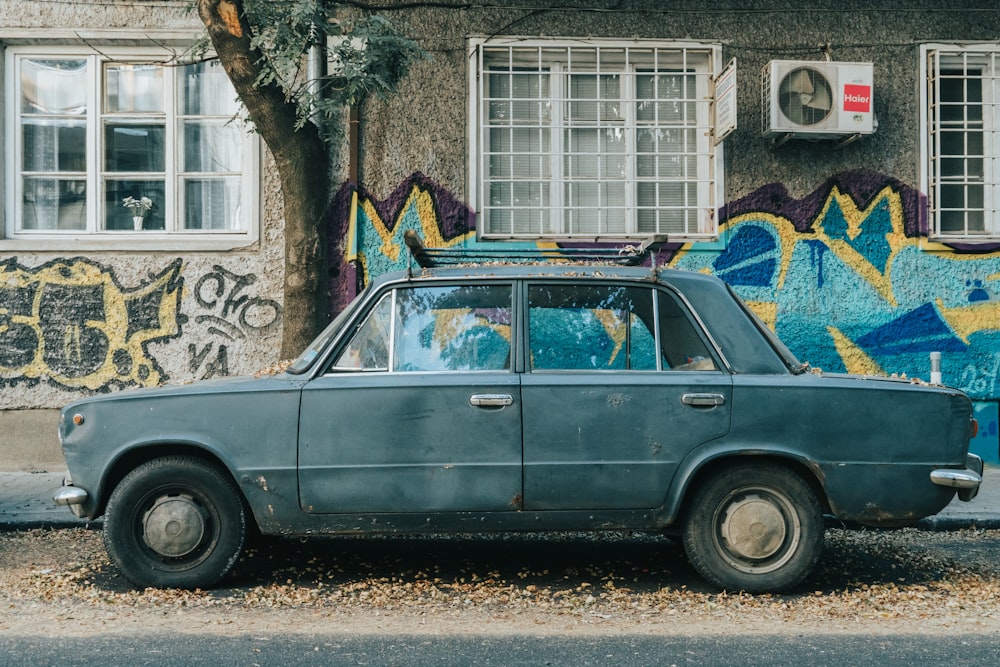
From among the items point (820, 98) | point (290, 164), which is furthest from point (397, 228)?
point (820, 98)

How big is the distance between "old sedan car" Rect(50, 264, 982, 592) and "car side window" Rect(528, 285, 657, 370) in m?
0.02

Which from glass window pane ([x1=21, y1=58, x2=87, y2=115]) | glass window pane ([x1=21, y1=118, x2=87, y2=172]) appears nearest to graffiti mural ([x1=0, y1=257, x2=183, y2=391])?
glass window pane ([x1=21, y1=118, x2=87, y2=172])

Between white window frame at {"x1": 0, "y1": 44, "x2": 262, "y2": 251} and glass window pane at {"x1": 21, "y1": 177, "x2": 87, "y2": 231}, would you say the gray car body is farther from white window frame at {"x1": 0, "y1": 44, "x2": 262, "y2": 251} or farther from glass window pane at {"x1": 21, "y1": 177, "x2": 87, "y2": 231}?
glass window pane at {"x1": 21, "y1": 177, "x2": 87, "y2": 231}

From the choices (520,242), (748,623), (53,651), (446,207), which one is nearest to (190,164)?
(446,207)

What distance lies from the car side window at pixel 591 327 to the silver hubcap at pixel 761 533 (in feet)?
2.82

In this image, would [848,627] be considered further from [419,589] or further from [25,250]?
[25,250]

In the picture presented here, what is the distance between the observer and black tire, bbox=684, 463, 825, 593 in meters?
5.01

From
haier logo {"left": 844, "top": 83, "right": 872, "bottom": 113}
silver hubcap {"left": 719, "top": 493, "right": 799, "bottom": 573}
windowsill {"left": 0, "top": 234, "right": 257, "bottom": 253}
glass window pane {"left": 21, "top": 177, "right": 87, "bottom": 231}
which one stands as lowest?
silver hubcap {"left": 719, "top": 493, "right": 799, "bottom": 573}

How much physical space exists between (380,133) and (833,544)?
5514 mm

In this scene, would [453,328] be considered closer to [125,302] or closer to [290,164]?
[290,164]

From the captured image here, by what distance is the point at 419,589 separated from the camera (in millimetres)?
5199

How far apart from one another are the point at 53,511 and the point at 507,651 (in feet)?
14.7

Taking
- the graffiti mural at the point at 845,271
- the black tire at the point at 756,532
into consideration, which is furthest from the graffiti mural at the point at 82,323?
the black tire at the point at 756,532

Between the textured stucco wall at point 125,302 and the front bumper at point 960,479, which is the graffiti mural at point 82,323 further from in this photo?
the front bumper at point 960,479
